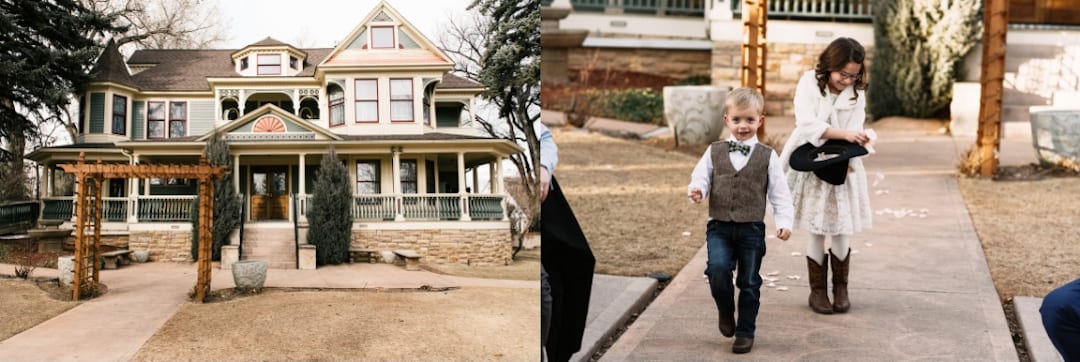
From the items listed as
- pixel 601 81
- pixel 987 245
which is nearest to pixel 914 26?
pixel 601 81

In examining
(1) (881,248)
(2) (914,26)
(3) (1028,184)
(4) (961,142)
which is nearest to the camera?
(1) (881,248)

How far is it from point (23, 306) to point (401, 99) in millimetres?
1269

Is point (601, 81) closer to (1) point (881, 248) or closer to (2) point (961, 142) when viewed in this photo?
(2) point (961, 142)

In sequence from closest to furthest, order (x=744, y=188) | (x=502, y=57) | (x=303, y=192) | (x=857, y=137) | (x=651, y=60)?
(x=502, y=57) → (x=303, y=192) → (x=744, y=188) → (x=857, y=137) → (x=651, y=60)

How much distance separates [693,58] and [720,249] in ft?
46.2

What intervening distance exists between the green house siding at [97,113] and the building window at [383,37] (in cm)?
81

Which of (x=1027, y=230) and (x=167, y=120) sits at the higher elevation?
(x=167, y=120)

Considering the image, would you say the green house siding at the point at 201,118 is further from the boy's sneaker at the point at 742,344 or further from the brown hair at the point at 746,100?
the boy's sneaker at the point at 742,344

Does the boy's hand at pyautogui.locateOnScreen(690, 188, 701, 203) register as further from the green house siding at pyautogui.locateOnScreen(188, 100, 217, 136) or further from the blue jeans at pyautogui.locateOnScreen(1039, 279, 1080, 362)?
the green house siding at pyautogui.locateOnScreen(188, 100, 217, 136)

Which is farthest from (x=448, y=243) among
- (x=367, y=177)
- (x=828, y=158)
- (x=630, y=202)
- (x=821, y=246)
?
(x=630, y=202)

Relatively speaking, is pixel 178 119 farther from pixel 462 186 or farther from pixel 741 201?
pixel 741 201

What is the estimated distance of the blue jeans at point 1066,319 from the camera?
10.2ft

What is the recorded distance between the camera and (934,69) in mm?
15664

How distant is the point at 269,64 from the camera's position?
304 cm
